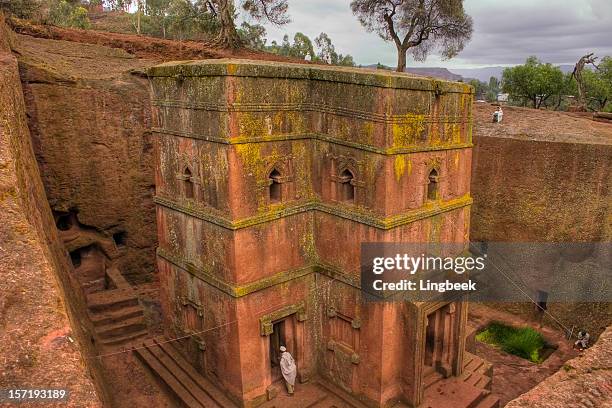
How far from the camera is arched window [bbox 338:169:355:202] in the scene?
9539 millimetres

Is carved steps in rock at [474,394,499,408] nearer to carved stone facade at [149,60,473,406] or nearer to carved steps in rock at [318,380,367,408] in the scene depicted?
carved stone facade at [149,60,473,406]

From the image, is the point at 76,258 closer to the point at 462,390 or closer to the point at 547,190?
the point at 462,390

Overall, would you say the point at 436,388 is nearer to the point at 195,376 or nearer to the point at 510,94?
the point at 195,376

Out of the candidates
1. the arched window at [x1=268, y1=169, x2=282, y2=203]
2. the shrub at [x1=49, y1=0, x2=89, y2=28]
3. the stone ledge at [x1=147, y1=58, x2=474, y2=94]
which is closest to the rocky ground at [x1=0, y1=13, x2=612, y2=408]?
the stone ledge at [x1=147, y1=58, x2=474, y2=94]

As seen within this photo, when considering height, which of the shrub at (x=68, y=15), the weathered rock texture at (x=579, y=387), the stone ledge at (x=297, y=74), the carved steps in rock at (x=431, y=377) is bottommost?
the carved steps in rock at (x=431, y=377)

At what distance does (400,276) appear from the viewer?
962 centimetres

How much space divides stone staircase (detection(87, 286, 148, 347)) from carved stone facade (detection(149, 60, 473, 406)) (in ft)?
9.63

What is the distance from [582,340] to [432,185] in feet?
30.2

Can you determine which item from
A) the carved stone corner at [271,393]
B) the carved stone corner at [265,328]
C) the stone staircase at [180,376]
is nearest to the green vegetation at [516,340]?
the carved stone corner at [271,393]

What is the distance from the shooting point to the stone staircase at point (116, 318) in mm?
12637

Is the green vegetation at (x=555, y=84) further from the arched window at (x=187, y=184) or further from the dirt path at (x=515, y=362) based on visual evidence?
the arched window at (x=187, y=184)

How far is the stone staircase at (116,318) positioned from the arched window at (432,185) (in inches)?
343

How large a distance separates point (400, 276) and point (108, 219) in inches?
437

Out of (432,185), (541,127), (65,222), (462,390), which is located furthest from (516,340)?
(65,222)
